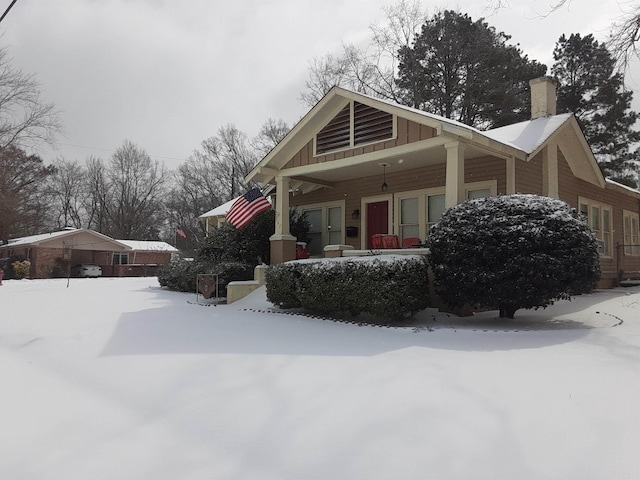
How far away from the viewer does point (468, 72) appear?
82.4 feet

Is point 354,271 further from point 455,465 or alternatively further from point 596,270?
point 455,465

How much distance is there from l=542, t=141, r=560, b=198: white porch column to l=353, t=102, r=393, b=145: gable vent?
453cm

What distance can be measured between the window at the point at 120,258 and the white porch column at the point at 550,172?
3429 cm

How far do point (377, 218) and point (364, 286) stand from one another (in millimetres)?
5998

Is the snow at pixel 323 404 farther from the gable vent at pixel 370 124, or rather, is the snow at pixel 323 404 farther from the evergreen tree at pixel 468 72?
the evergreen tree at pixel 468 72

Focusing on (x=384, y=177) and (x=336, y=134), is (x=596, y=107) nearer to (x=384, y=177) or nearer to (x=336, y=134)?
(x=384, y=177)

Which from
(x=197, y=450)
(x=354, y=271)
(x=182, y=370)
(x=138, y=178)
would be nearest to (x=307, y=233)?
(x=354, y=271)

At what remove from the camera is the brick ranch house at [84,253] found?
31.6 meters

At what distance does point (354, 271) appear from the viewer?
8031mm

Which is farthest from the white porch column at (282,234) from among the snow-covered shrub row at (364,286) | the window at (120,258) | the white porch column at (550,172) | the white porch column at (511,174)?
the window at (120,258)

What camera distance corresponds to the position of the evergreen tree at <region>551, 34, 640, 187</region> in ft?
90.8

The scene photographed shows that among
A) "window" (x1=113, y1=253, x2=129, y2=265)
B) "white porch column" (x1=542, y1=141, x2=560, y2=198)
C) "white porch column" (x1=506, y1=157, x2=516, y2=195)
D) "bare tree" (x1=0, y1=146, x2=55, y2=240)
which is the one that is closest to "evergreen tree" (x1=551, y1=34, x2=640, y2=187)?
"white porch column" (x1=542, y1=141, x2=560, y2=198)

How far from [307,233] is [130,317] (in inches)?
297

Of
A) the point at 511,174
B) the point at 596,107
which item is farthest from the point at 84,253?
the point at 596,107
